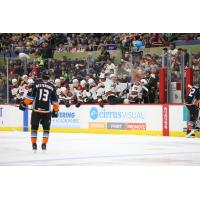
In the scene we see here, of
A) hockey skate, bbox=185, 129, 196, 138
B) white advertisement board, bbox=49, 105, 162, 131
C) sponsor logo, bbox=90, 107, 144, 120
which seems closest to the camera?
hockey skate, bbox=185, 129, 196, 138

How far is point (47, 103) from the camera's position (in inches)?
391

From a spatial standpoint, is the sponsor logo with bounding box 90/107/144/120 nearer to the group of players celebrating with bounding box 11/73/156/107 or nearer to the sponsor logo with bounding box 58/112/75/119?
the group of players celebrating with bounding box 11/73/156/107

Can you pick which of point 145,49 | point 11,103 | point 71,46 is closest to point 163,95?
point 145,49

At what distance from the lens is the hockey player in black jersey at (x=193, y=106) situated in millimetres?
12000

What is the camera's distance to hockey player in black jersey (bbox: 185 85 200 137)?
12.0 meters

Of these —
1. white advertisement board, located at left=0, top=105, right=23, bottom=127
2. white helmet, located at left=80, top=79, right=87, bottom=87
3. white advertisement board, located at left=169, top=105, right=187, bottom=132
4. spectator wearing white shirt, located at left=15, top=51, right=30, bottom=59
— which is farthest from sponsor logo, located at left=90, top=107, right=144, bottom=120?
spectator wearing white shirt, located at left=15, top=51, right=30, bottom=59

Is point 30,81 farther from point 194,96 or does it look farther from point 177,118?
point 194,96

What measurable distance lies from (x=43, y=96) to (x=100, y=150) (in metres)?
1.09

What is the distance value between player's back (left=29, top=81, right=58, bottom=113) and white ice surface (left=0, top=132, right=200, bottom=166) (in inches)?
22.7

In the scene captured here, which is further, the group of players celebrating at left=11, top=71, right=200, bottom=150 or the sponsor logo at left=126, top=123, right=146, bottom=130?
the sponsor logo at left=126, top=123, right=146, bottom=130

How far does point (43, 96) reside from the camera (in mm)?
9875

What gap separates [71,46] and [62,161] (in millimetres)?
3772

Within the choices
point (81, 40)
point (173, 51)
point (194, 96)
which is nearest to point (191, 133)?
point (194, 96)

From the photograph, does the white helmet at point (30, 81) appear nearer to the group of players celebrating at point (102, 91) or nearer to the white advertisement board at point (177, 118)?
the group of players celebrating at point (102, 91)
